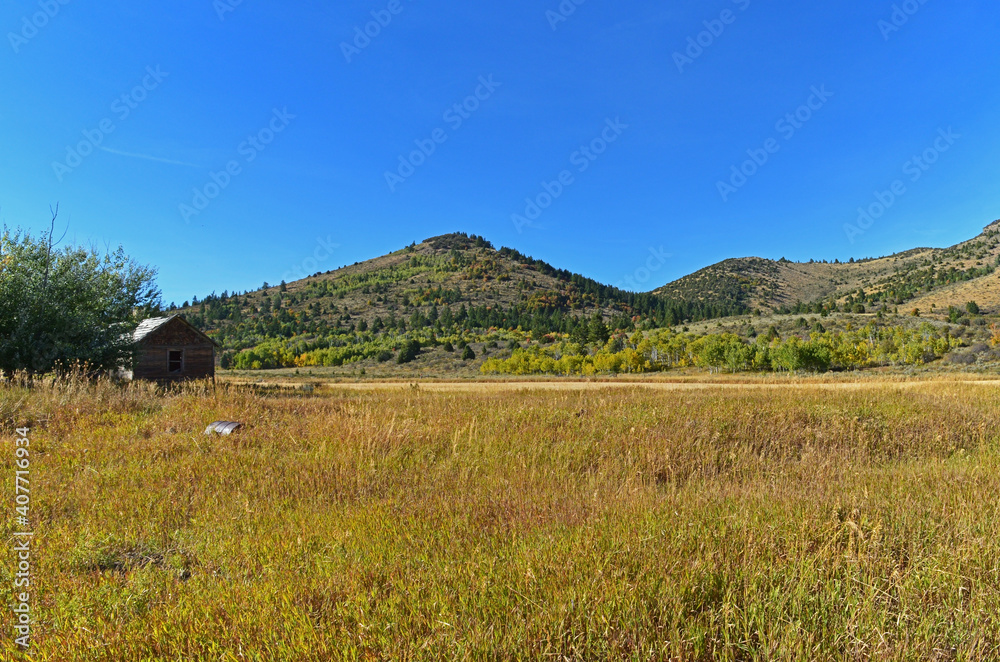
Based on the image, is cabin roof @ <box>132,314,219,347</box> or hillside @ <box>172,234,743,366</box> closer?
cabin roof @ <box>132,314,219,347</box>

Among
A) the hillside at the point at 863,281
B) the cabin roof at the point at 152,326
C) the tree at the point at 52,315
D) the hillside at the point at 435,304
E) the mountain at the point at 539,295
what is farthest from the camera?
the hillside at the point at 435,304

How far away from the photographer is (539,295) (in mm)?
125000

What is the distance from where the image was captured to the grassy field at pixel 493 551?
231 centimetres

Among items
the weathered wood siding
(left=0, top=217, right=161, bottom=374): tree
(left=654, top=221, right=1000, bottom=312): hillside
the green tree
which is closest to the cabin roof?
the weathered wood siding

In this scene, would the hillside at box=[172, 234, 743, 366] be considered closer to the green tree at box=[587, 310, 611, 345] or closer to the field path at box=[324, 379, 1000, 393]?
the green tree at box=[587, 310, 611, 345]

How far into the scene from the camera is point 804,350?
126ft

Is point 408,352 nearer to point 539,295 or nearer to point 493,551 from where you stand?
point 493,551

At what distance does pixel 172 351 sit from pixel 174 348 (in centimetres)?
21

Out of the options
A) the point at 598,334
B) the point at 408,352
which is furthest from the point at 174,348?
the point at 598,334

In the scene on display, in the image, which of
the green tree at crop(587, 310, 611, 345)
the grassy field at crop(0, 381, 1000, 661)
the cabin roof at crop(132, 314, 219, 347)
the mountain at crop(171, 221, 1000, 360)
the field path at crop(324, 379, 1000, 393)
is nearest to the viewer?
the grassy field at crop(0, 381, 1000, 661)

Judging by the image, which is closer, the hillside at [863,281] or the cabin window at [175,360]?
the cabin window at [175,360]

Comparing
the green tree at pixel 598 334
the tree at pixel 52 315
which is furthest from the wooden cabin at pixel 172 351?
the green tree at pixel 598 334

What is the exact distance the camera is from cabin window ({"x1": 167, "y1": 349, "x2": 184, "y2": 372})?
27812 millimetres

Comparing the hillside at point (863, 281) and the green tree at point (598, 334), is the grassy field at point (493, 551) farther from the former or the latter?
the hillside at point (863, 281)
